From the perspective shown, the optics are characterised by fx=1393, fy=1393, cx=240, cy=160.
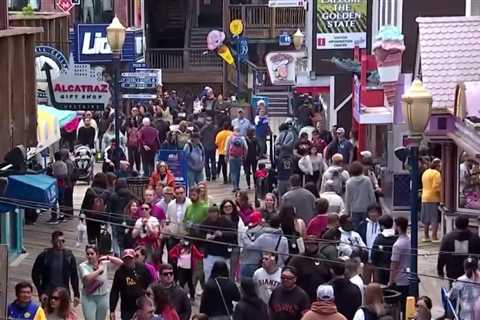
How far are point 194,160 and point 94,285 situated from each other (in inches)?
431

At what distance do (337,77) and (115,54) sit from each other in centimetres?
1202

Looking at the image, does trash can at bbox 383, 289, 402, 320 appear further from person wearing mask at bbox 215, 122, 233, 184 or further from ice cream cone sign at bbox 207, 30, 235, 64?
ice cream cone sign at bbox 207, 30, 235, 64

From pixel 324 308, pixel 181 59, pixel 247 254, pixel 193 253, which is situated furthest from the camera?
pixel 181 59

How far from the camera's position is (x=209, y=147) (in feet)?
A: 93.9

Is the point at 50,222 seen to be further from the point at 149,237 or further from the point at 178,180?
the point at 149,237

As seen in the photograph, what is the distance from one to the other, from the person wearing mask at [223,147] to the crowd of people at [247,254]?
3.51 m

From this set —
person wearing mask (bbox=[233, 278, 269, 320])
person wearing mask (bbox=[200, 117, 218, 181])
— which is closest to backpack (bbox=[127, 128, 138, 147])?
person wearing mask (bbox=[200, 117, 218, 181])

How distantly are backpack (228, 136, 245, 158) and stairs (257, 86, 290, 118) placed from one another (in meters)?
19.5

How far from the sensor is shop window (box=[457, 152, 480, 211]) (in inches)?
767

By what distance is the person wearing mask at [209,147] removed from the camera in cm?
2852

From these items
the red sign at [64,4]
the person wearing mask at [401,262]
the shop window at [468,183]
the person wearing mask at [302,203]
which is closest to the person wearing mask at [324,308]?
the person wearing mask at [401,262]

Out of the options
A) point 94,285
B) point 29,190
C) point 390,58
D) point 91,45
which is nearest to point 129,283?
point 94,285

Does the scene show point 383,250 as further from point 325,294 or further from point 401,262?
point 325,294

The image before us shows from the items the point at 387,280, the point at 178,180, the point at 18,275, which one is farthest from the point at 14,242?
the point at 387,280
